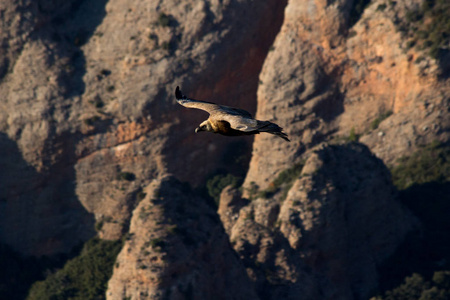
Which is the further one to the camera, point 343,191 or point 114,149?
point 114,149

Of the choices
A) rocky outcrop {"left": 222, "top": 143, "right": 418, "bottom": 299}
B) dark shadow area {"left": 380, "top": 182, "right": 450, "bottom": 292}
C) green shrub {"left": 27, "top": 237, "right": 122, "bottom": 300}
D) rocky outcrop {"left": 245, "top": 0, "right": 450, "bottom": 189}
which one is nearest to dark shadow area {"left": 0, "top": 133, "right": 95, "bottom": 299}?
green shrub {"left": 27, "top": 237, "right": 122, "bottom": 300}

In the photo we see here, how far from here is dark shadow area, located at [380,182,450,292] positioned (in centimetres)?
7719

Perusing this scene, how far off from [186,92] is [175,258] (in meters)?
27.9

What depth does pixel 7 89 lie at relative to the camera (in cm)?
9738

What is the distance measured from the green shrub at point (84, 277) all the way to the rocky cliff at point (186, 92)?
3.25 metres

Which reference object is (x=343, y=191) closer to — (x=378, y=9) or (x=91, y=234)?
(x=378, y=9)

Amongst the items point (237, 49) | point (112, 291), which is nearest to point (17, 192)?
point (237, 49)

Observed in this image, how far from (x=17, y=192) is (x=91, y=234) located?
8.37 meters

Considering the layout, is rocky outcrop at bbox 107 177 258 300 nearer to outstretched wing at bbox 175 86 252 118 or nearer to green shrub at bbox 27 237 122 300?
green shrub at bbox 27 237 122 300

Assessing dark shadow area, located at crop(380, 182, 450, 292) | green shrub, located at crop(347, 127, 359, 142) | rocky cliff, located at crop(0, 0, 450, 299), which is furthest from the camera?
green shrub, located at crop(347, 127, 359, 142)

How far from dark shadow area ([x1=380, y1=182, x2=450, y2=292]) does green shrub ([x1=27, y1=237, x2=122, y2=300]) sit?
22698mm

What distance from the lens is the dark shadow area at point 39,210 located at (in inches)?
3792

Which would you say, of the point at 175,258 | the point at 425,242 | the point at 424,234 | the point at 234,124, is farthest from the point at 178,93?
the point at 424,234

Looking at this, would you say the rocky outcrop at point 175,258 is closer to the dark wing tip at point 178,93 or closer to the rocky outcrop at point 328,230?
the rocky outcrop at point 328,230
